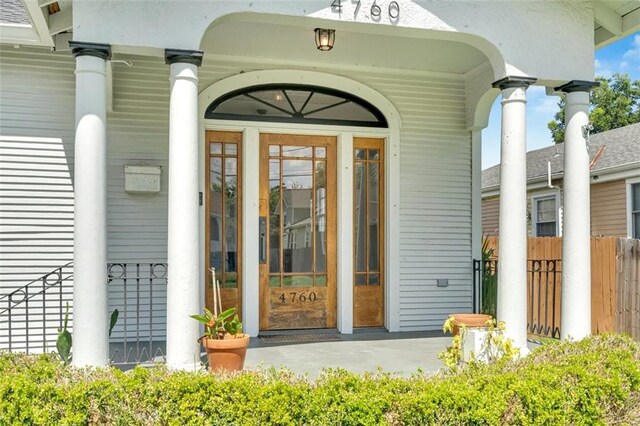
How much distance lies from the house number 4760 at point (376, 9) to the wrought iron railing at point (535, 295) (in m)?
3.47

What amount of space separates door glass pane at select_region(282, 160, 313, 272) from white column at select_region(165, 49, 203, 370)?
2.41 meters

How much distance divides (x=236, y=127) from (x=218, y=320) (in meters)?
2.71

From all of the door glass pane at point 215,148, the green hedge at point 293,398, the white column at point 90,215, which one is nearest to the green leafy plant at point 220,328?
the white column at point 90,215

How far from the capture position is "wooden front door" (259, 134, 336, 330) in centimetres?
648

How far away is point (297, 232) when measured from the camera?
6.60 metres

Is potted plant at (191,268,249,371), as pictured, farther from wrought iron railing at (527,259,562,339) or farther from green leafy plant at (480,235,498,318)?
wrought iron railing at (527,259,562,339)

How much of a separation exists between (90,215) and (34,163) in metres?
2.25

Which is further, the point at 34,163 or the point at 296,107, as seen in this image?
the point at 296,107

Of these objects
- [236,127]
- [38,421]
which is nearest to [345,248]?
[236,127]

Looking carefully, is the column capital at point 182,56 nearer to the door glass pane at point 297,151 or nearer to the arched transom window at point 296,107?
the arched transom window at point 296,107

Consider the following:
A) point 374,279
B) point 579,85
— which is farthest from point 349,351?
point 579,85

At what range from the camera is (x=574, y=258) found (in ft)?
16.7

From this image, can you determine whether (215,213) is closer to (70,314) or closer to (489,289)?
(70,314)

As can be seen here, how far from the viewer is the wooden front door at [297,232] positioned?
21.3 ft
